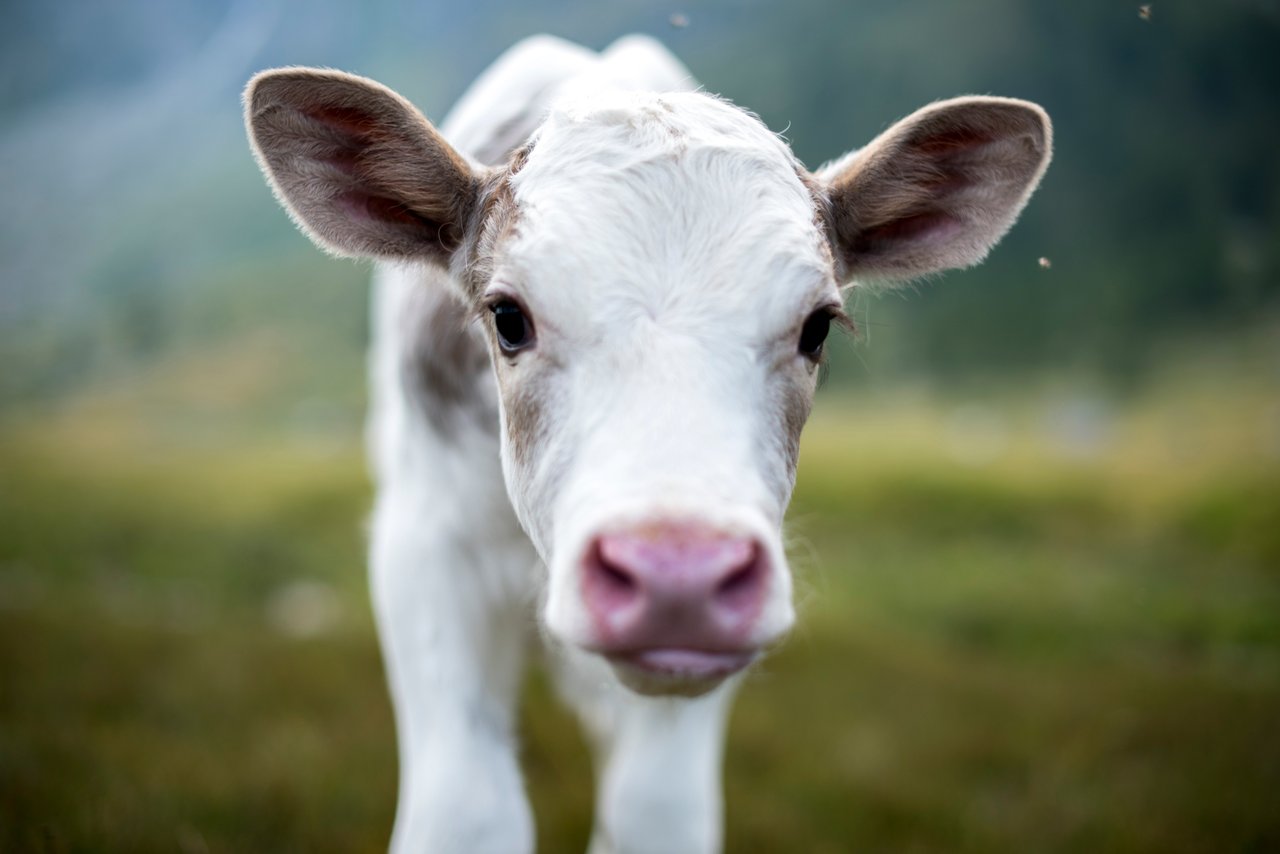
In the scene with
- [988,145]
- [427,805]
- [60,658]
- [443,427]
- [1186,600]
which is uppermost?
[988,145]

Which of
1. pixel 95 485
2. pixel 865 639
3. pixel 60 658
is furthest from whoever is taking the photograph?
pixel 95 485

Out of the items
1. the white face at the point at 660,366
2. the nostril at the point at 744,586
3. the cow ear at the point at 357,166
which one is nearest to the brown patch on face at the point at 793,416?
the white face at the point at 660,366

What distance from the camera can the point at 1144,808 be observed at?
16.1ft

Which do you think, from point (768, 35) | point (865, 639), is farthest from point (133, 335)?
point (865, 639)

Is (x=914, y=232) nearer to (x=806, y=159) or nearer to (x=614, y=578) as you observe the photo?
(x=614, y=578)

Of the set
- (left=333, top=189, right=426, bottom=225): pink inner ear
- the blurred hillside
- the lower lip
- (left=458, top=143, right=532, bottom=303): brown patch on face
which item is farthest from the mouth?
the blurred hillside

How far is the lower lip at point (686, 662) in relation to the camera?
5.90 ft

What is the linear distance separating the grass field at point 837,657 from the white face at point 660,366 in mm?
983

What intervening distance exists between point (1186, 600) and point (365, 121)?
29.9 ft

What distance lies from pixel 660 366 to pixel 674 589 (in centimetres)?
48

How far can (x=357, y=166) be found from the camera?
8.69ft

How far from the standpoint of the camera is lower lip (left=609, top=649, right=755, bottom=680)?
180cm

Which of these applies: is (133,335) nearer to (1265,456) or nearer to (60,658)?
(60,658)

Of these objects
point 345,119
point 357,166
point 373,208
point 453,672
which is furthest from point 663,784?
point 345,119
